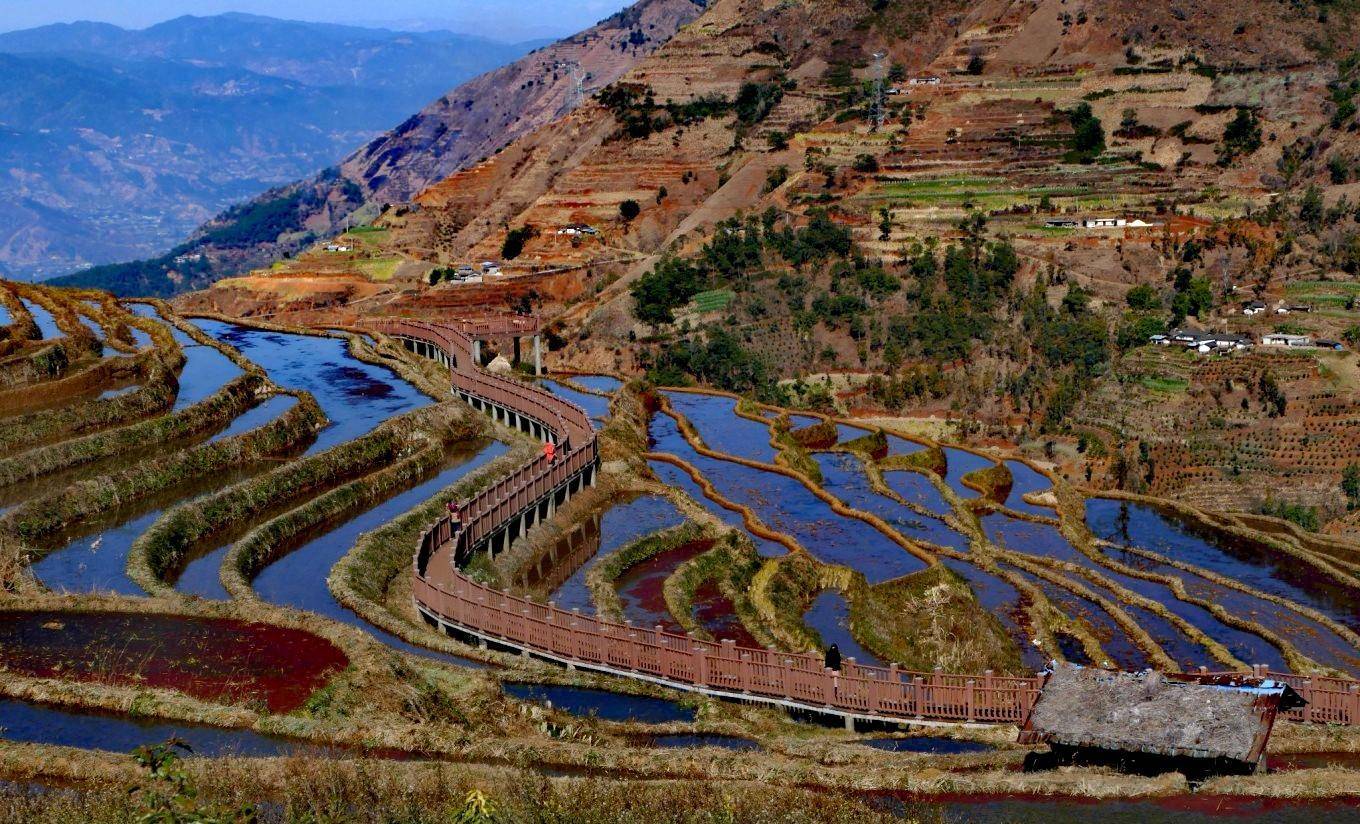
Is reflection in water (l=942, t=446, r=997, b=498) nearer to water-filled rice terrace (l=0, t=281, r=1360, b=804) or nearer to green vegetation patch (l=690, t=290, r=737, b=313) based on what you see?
water-filled rice terrace (l=0, t=281, r=1360, b=804)

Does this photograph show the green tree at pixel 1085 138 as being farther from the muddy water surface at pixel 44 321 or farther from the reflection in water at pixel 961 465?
the muddy water surface at pixel 44 321

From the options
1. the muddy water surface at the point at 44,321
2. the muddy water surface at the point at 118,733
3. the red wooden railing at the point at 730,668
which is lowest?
the red wooden railing at the point at 730,668

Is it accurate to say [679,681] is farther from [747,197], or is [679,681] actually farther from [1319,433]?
[747,197]

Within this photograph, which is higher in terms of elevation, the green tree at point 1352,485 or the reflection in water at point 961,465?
the reflection in water at point 961,465

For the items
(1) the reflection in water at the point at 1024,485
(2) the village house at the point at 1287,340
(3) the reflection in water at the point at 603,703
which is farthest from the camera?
(2) the village house at the point at 1287,340

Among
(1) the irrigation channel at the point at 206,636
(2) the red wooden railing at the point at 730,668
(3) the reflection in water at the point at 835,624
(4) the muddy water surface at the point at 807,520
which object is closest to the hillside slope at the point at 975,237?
(4) the muddy water surface at the point at 807,520
